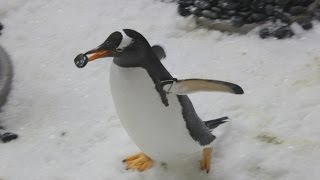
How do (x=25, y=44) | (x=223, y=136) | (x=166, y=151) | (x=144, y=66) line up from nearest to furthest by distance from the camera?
(x=144, y=66) → (x=166, y=151) → (x=223, y=136) → (x=25, y=44)

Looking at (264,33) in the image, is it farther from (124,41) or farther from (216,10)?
(124,41)

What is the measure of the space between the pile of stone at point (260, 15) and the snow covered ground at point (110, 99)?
38 millimetres

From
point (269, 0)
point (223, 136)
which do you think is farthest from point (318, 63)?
point (223, 136)

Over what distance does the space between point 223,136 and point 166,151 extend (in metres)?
0.26

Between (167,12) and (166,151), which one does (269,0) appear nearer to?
(167,12)

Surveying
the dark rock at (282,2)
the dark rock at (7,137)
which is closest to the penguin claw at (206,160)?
the dark rock at (7,137)

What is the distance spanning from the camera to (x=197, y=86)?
1228 millimetres

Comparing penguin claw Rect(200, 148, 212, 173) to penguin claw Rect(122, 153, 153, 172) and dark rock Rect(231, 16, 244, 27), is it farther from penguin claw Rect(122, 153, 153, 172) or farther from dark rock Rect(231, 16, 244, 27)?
dark rock Rect(231, 16, 244, 27)

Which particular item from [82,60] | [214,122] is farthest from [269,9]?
[82,60]

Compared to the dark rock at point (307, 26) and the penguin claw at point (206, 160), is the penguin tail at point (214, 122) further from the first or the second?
the dark rock at point (307, 26)

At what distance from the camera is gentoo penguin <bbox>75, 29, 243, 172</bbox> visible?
121 centimetres

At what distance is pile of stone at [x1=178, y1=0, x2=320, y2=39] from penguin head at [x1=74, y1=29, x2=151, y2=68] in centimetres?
88

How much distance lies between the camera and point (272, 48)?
1.94 m

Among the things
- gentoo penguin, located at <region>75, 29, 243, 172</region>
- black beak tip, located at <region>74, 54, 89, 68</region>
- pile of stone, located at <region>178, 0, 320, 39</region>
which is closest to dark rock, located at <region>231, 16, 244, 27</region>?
pile of stone, located at <region>178, 0, 320, 39</region>
